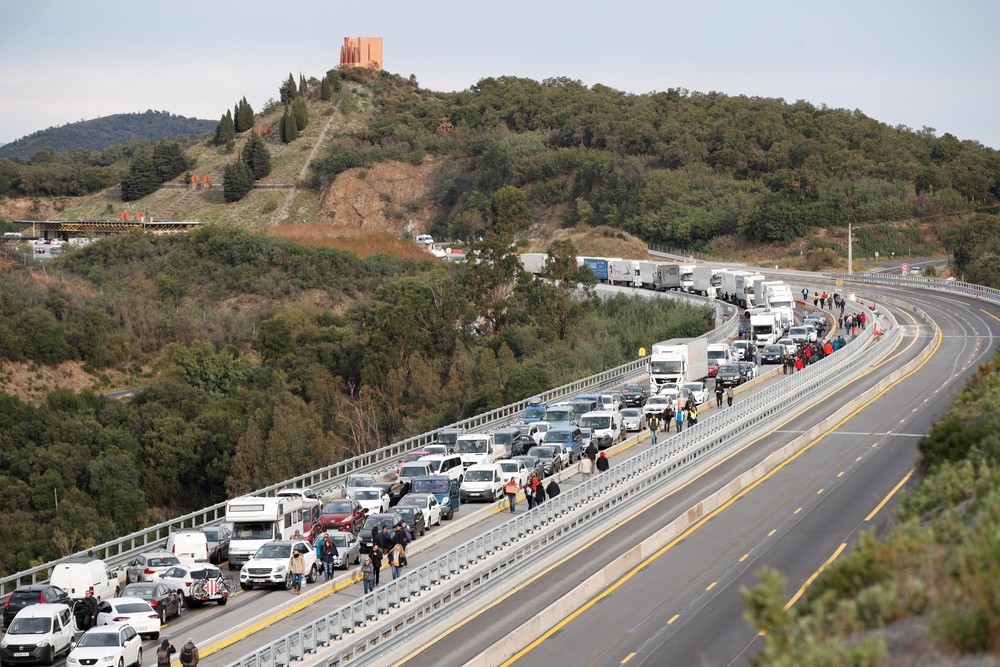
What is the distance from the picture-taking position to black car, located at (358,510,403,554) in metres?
34.2

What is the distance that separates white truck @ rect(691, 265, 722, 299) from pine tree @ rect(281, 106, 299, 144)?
343 ft

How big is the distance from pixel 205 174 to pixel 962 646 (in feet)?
601

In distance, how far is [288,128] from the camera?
633 ft

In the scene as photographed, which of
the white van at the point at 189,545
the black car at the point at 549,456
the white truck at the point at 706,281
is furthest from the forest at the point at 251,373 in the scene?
the white van at the point at 189,545

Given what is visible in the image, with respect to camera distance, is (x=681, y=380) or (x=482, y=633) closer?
(x=482, y=633)

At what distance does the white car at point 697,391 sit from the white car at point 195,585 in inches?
1116

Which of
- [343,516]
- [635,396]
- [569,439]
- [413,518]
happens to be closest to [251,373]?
[635,396]

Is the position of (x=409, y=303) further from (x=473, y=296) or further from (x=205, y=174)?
(x=205, y=174)

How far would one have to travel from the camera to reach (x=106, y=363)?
95.1 metres

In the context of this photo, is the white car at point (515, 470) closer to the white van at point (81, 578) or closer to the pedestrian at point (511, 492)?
the pedestrian at point (511, 492)

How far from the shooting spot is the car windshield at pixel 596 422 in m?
48.5

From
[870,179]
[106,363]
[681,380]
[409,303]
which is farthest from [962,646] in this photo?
[870,179]

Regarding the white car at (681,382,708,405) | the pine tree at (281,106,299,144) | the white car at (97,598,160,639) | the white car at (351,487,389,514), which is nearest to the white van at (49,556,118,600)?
the white car at (97,598,160,639)

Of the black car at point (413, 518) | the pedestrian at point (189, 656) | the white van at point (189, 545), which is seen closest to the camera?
the pedestrian at point (189, 656)
